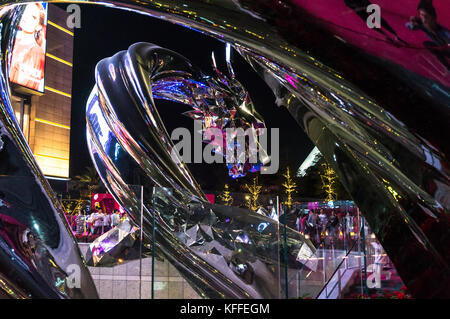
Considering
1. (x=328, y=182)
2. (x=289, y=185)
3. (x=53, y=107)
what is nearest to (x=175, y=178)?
(x=53, y=107)

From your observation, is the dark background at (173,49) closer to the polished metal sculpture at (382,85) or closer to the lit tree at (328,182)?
the lit tree at (328,182)

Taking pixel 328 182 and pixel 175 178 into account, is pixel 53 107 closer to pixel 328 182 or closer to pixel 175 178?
pixel 328 182

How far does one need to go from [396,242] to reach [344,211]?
2629mm

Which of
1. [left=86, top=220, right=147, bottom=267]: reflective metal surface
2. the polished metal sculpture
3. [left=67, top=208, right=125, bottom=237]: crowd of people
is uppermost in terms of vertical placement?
the polished metal sculpture

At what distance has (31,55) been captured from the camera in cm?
2217

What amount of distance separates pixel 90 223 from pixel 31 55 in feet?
68.7

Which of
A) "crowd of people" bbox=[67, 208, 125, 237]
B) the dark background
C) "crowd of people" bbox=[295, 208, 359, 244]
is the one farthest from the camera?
the dark background

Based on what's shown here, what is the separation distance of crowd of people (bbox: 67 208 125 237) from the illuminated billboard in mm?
19245

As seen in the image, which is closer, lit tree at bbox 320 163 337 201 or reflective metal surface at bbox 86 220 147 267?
reflective metal surface at bbox 86 220 147 267

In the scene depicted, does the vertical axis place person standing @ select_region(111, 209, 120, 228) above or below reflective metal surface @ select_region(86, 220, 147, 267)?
above

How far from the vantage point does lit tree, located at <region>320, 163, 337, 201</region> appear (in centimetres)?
2867

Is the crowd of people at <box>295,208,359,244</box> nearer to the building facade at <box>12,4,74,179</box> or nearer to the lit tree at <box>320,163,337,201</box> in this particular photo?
the building facade at <box>12,4,74,179</box>

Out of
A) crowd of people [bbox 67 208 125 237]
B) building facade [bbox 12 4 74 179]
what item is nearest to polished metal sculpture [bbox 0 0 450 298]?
crowd of people [bbox 67 208 125 237]
